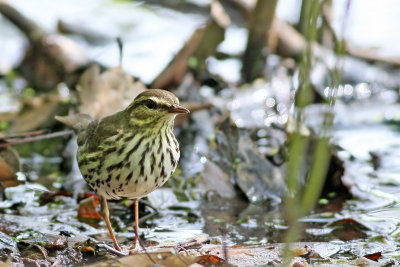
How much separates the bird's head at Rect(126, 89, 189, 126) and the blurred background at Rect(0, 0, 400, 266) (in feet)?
2.89

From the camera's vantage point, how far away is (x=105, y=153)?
4723 millimetres

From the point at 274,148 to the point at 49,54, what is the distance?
142 inches

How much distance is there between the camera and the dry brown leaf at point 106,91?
677 centimetres

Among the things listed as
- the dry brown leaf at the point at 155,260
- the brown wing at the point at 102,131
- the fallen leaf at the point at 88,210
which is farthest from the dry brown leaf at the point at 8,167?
the dry brown leaf at the point at 155,260

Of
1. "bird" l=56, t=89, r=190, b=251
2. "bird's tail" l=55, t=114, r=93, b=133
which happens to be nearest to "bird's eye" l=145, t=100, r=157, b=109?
"bird" l=56, t=89, r=190, b=251

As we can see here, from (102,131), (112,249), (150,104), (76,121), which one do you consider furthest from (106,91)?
(112,249)

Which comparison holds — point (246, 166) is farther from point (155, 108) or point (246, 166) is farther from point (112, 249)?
point (112, 249)

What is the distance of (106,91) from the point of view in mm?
6957

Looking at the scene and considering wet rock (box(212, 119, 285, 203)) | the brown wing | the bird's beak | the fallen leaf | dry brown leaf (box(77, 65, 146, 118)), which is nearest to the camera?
the bird's beak

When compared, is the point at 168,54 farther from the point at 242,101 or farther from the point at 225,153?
the point at 225,153

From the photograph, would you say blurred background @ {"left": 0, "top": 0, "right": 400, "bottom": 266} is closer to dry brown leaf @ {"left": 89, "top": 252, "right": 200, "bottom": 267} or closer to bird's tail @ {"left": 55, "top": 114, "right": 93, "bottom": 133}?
dry brown leaf @ {"left": 89, "top": 252, "right": 200, "bottom": 267}

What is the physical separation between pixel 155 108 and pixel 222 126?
185 centimetres

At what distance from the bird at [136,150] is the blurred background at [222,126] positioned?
496 mm

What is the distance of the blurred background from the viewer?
469 cm
